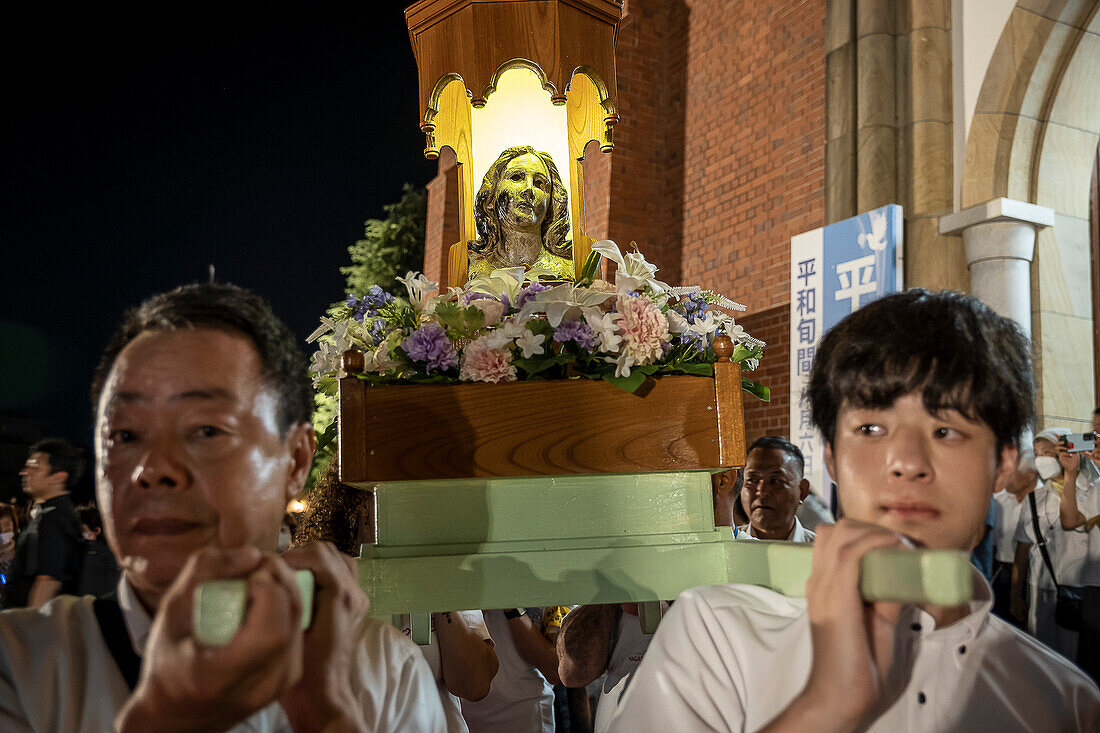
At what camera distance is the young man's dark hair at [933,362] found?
52.4 inches

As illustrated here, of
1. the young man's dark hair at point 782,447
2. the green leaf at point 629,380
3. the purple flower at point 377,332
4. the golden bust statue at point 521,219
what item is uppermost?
the golden bust statue at point 521,219

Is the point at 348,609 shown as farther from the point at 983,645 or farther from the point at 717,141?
the point at 717,141

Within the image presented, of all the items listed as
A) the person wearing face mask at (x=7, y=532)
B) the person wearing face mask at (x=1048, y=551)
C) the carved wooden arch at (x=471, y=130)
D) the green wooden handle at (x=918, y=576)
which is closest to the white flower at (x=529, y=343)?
the carved wooden arch at (x=471, y=130)

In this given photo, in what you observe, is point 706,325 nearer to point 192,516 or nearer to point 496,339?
point 496,339

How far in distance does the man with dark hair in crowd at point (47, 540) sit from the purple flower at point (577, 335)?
3.59 metres

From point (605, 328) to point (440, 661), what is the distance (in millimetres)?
1190

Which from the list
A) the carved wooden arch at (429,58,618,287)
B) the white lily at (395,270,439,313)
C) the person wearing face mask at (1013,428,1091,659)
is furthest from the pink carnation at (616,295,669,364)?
the person wearing face mask at (1013,428,1091,659)

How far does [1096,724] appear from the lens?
1294 millimetres

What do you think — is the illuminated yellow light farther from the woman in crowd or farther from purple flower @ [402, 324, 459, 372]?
the woman in crowd

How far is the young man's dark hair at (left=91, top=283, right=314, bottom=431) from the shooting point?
4.15ft

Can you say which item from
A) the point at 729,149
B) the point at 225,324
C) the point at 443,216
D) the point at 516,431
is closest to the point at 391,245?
the point at 443,216

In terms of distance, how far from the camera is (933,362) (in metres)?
1.35

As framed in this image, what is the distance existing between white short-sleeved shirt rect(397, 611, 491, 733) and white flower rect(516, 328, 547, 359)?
2.79ft

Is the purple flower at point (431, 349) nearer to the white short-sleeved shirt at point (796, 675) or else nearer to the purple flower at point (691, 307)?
the purple flower at point (691, 307)
